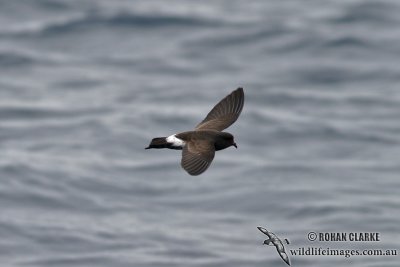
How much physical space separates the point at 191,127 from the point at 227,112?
33.3ft

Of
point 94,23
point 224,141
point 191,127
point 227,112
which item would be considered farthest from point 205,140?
point 94,23

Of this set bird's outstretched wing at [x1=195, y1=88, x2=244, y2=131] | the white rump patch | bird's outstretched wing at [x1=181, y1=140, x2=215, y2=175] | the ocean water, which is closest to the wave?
the ocean water

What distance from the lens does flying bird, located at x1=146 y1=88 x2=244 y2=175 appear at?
9.09 metres

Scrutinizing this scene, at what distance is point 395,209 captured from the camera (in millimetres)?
17484

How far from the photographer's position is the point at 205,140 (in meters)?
9.63

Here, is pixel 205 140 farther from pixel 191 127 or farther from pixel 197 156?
pixel 191 127

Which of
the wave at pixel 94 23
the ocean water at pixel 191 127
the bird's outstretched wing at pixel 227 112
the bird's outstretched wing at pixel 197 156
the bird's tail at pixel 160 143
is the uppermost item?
the wave at pixel 94 23

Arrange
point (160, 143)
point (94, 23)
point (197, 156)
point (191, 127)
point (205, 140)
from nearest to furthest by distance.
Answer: point (197, 156) → point (160, 143) → point (205, 140) → point (191, 127) → point (94, 23)

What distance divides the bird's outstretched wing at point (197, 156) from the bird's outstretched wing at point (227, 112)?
92 cm

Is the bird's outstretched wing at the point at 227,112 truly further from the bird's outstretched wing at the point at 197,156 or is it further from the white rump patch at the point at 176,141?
the bird's outstretched wing at the point at 197,156

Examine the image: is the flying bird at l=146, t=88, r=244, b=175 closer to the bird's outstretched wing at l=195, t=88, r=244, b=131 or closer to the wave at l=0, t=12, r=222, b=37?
the bird's outstretched wing at l=195, t=88, r=244, b=131

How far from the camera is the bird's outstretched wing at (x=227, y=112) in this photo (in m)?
10.5

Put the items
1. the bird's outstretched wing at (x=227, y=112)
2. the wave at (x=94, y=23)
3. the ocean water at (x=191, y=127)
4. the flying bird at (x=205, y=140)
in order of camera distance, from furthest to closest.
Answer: the wave at (x=94, y=23) < the ocean water at (x=191, y=127) < the bird's outstretched wing at (x=227, y=112) < the flying bird at (x=205, y=140)

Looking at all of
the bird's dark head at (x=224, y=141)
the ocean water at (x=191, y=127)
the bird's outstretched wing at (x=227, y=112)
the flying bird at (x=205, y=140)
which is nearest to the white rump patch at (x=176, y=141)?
the flying bird at (x=205, y=140)
